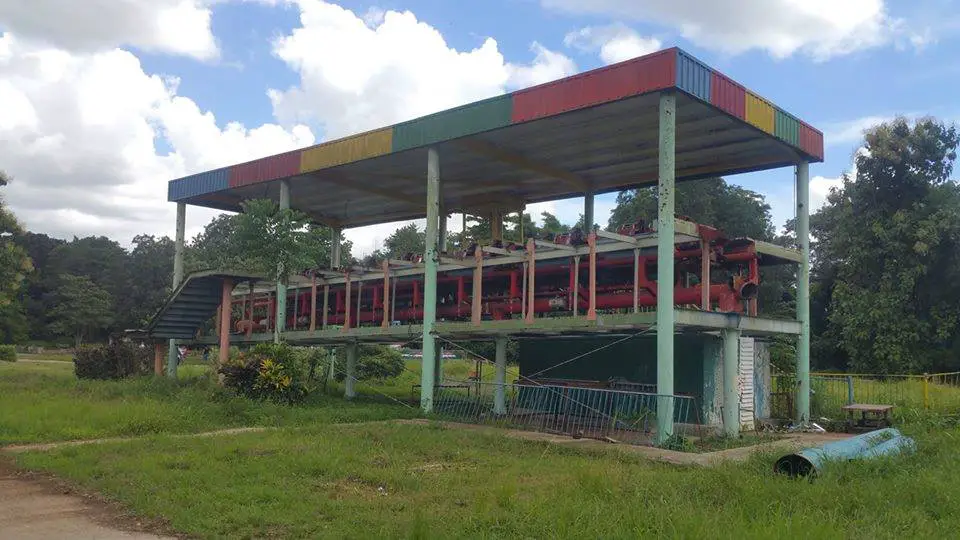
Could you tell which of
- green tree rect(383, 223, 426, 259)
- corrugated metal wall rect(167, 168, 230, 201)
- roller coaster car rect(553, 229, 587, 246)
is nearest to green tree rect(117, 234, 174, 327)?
green tree rect(383, 223, 426, 259)

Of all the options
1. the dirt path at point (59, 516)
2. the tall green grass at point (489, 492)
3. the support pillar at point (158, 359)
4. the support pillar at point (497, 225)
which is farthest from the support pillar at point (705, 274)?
the support pillar at point (158, 359)

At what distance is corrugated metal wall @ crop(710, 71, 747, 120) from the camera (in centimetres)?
1472

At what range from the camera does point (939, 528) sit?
692cm

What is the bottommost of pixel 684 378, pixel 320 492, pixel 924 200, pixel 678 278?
pixel 320 492

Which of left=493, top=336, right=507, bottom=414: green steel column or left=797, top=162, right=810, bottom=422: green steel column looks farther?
left=493, top=336, right=507, bottom=414: green steel column

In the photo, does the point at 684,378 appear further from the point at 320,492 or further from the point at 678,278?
the point at 320,492

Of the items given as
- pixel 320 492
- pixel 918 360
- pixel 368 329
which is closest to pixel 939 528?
pixel 320 492

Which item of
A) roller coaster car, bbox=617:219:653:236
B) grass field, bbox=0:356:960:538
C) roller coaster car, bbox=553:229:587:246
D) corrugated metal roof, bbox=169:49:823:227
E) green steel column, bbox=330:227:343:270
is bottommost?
grass field, bbox=0:356:960:538

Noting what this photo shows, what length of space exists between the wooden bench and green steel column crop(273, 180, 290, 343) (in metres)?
14.7

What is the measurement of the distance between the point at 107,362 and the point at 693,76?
20.6 meters


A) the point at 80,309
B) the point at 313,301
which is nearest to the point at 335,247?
the point at 313,301

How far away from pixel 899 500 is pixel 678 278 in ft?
31.8

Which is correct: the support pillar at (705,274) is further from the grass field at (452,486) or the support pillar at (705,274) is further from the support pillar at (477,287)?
the support pillar at (477,287)

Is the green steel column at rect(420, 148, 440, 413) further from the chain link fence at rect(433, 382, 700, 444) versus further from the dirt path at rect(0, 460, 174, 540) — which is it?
the dirt path at rect(0, 460, 174, 540)
